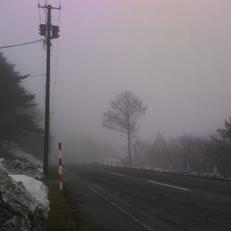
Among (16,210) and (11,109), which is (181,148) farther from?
(16,210)

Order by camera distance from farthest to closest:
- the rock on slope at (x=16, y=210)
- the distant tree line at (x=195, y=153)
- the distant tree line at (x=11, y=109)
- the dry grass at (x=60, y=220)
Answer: the distant tree line at (x=11, y=109) → the distant tree line at (x=195, y=153) → the dry grass at (x=60, y=220) → the rock on slope at (x=16, y=210)

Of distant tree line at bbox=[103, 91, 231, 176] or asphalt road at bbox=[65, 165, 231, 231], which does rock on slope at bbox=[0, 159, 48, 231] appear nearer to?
asphalt road at bbox=[65, 165, 231, 231]

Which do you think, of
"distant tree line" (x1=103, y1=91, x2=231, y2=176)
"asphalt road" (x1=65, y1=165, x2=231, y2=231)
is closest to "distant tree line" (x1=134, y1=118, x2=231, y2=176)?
"distant tree line" (x1=103, y1=91, x2=231, y2=176)

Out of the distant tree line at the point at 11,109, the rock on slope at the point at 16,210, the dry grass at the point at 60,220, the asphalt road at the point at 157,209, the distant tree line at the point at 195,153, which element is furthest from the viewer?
the distant tree line at the point at 11,109

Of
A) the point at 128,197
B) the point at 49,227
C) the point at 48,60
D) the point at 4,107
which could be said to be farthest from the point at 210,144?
the point at 49,227

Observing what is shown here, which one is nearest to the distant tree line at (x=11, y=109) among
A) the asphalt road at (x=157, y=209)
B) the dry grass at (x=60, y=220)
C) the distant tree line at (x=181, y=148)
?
the distant tree line at (x=181, y=148)

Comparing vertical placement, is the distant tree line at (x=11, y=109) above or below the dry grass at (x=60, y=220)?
above

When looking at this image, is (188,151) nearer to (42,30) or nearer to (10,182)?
(42,30)

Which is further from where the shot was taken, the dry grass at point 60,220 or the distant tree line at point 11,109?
Result: the distant tree line at point 11,109

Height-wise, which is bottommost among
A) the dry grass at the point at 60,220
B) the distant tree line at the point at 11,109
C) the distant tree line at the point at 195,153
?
the dry grass at the point at 60,220

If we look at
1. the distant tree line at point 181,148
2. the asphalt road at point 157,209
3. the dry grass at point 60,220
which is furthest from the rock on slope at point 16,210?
the distant tree line at point 181,148

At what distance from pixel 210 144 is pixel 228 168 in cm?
360

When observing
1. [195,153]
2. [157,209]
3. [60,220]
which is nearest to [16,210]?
[60,220]

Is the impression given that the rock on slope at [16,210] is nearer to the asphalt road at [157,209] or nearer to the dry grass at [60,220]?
the dry grass at [60,220]
